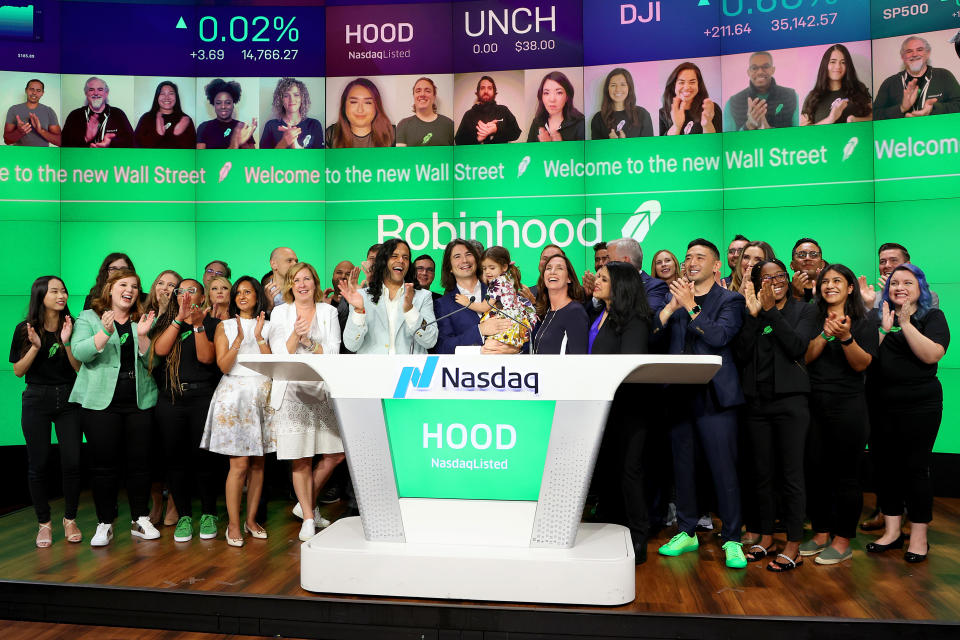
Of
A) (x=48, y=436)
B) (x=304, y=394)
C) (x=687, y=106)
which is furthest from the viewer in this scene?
(x=687, y=106)

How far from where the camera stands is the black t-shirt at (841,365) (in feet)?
12.1

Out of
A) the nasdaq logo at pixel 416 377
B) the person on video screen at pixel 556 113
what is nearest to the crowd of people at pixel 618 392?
the nasdaq logo at pixel 416 377

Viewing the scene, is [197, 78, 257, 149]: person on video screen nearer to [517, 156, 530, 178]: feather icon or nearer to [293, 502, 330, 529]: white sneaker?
[517, 156, 530, 178]: feather icon

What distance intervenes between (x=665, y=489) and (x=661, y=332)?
105cm

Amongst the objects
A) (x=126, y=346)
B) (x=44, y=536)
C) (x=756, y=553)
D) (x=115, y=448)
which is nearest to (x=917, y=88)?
(x=756, y=553)

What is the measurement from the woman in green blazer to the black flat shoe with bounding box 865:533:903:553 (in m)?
3.88

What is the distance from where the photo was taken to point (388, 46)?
6516 millimetres

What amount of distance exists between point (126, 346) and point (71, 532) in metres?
1.11

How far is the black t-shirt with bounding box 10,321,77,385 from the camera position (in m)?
4.27

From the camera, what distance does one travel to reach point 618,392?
371cm

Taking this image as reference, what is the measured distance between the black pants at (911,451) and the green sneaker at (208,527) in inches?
145

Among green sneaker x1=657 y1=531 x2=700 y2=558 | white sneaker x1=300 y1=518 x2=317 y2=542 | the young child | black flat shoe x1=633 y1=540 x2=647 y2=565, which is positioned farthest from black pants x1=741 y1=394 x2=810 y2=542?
white sneaker x1=300 y1=518 x2=317 y2=542

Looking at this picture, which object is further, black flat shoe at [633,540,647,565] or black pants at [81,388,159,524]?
black pants at [81,388,159,524]

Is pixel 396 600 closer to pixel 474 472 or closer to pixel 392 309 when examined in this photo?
pixel 474 472
